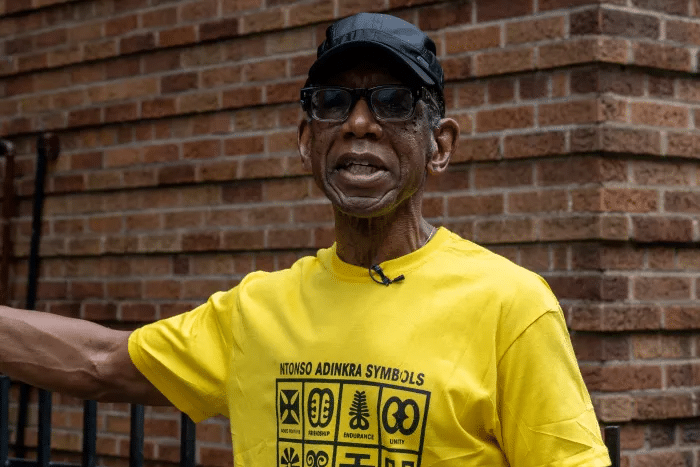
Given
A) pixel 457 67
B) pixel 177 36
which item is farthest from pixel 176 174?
pixel 457 67

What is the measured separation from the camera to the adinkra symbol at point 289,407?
216 centimetres

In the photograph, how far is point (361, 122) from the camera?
213cm

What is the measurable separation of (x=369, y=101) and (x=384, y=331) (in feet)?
1.40

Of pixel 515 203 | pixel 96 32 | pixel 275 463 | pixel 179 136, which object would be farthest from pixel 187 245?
pixel 275 463

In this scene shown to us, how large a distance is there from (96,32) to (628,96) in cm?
262

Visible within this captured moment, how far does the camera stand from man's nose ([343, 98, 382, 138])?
7.00ft

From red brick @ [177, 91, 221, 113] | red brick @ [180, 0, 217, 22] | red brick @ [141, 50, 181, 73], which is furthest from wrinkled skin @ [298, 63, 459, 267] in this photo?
red brick @ [141, 50, 181, 73]

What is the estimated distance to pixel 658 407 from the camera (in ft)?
12.8

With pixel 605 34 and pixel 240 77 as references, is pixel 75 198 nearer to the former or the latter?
pixel 240 77

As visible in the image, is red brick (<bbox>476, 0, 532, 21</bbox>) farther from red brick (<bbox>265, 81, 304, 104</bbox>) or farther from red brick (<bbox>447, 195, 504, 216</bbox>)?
red brick (<bbox>265, 81, 304, 104</bbox>)

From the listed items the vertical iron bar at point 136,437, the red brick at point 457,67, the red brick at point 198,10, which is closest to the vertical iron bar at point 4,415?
the vertical iron bar at point 136,437

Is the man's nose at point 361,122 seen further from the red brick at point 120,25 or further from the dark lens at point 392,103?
the red brick at point 120,25

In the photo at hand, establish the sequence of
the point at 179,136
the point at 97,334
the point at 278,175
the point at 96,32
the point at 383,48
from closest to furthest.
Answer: the point at 383,48 → the point at 97,334 → the point at 278,175 → the point at 179,136 → the point at 96,32

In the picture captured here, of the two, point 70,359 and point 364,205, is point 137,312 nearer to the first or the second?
point 70,359
